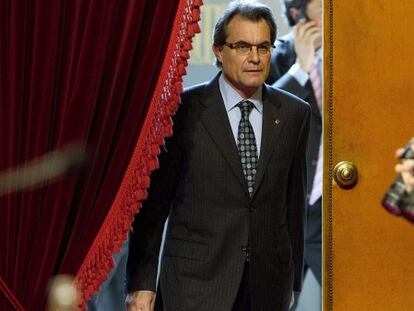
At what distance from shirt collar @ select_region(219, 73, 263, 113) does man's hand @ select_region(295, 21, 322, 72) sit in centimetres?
106

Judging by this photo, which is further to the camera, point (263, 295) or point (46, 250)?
point (263, 295)

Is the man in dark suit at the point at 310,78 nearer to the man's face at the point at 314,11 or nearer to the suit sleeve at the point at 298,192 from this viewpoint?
the man's face at the point at 314,11

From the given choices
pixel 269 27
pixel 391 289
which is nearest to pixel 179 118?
pixel 269 27

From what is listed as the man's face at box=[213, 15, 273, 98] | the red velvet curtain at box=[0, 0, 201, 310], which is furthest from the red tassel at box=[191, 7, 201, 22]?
the man's face at box=[213, 15, 273, 98]

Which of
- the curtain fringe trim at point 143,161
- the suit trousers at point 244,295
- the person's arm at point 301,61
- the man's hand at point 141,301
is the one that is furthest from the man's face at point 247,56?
the person's arm at point 301,61

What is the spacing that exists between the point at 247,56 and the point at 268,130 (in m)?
0.21

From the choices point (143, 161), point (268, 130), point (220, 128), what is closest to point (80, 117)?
point (143, 161)

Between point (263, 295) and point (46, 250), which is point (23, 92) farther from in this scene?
point (263, 295)

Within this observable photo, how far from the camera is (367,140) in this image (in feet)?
8.33

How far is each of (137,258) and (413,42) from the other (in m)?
0.90

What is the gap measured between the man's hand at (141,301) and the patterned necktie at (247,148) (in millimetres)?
372

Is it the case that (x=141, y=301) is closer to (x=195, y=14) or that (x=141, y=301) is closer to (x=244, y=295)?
(x=244, y=295)

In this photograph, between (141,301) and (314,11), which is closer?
(141,301)

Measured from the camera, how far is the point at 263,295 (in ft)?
8.24
